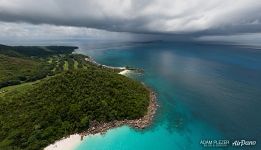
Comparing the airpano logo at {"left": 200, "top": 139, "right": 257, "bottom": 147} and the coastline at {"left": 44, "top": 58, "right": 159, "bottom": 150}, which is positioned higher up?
the coastline at {"left": 44, "top": 58, "right": 159, "bottom": 150}

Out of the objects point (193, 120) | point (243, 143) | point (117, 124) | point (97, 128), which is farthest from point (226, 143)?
point (97, 128)

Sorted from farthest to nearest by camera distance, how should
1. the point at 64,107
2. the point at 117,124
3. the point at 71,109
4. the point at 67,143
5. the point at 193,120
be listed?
the point at 193,120
the point at 64,107
the point at 71,109
the point at 117,124
the point at 67,143

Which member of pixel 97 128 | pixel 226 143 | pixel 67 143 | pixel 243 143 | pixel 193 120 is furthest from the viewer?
pixel 193 120

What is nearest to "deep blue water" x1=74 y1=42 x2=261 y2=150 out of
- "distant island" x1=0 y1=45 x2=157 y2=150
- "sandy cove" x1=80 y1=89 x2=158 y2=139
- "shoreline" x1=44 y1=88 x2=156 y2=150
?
"shoreline" x1=44 y1=88 x2=156 y2=150

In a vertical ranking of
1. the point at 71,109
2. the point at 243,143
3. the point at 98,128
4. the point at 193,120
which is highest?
the point at 71,109

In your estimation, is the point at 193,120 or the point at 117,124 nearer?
the point at 117,124

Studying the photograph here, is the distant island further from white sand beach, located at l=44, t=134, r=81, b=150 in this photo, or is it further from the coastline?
white sand beach, located at l=44, t=134, r=81, b=150

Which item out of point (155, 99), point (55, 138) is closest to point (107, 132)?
point (55, 138)

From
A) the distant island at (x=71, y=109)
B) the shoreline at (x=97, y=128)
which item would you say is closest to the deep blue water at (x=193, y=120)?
the shoreline at (x=97, y=128)

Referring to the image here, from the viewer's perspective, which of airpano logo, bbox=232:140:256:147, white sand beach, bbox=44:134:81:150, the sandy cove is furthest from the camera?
the sandy cove

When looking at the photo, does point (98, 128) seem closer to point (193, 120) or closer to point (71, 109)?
point (71, 109)

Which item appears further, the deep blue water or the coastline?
the deep blue water

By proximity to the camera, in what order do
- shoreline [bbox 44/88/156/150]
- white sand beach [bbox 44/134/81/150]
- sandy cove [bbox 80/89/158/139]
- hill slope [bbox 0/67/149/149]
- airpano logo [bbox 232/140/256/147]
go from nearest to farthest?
white sand beach [bbox 44/134/81/150]
shoreline [bbox 44/88/156/150]
airpano logo [bbox 232/140/256/147]
hill slope [bbox 0/67/149/149]
sandy cove [bbox 80/89/158/139]
